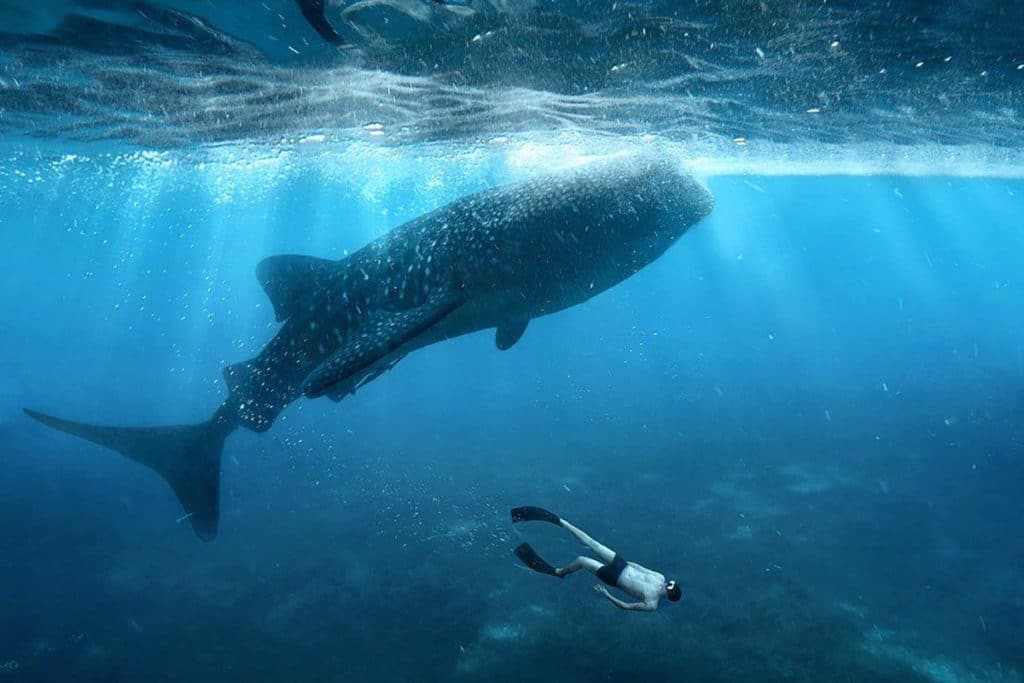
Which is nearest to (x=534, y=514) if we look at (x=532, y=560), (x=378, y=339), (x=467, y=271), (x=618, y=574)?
(x=532, y=560)

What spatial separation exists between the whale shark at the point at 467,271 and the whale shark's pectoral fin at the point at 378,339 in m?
0.03

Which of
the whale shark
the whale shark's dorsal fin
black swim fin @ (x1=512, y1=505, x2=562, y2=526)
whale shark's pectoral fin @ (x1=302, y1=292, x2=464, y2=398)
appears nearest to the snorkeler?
black swim fin @ (x1=512, y1=505, x2=562, y2=526)

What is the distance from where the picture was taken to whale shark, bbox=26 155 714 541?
277 inches

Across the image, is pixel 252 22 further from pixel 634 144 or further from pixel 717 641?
pixel 634 144

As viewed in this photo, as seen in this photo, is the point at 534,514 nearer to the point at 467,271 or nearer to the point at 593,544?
the point at 593,544

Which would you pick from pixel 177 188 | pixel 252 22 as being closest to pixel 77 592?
pixel 252 22

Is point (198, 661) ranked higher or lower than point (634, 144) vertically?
lower

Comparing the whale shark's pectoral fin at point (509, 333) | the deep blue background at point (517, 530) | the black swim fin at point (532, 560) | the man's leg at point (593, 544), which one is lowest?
the deep blue background at point (517, 530)

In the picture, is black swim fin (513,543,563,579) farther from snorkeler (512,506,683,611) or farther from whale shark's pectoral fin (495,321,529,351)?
whale shark's pectoral fin (495,321,529,351)

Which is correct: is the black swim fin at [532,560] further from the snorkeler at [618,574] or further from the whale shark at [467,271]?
the whale shark at [467,271]

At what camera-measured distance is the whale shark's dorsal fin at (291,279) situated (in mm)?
7770

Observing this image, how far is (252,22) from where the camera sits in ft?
33.1

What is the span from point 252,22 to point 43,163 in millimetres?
21710

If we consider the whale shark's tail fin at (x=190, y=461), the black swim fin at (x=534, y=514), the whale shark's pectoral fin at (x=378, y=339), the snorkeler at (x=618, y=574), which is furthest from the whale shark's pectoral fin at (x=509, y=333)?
the whale shark's tail fin at (x=190, y=461)
